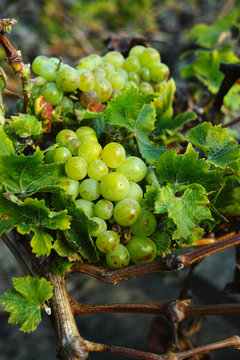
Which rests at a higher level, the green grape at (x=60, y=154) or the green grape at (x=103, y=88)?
the green grape at (x=103, y=88)

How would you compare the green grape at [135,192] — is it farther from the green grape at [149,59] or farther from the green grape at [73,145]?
the green grape at [149,59]

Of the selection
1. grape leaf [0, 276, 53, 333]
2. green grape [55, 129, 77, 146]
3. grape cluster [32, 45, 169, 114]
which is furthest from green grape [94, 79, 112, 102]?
grape leaf [0, 276, 53, 333]

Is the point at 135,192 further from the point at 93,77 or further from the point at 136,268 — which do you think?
the point at 93,77

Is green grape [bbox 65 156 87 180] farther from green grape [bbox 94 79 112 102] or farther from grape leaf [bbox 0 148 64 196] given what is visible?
green grape [bbox 94 79 112 102]

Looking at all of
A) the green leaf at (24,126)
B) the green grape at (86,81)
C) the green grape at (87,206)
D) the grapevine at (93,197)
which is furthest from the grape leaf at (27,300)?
the green grape at (86,81)

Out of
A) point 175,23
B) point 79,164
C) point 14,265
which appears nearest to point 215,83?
point 79,164

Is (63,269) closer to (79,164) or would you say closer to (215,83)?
(79,164)
